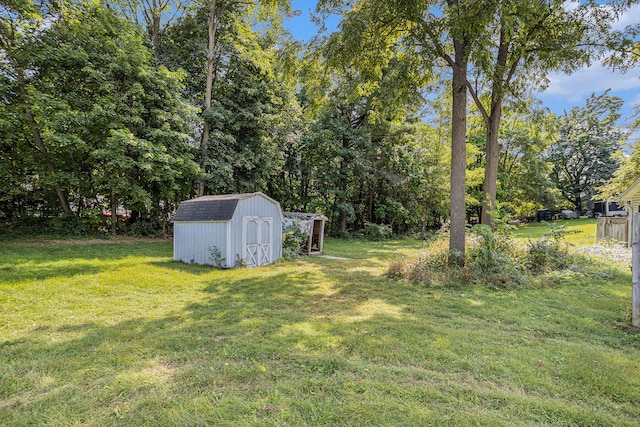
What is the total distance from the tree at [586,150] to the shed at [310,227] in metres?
30.2

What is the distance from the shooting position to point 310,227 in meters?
12.1

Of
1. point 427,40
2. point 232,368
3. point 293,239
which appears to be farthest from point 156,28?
point 232,368

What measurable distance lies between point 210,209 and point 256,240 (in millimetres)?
1607

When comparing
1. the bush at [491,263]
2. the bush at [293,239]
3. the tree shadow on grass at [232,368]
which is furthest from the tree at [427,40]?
the bush at [293,239]

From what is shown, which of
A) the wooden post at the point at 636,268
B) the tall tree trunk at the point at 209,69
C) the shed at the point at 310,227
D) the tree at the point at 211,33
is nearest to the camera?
the wooden post at the point at 636,268

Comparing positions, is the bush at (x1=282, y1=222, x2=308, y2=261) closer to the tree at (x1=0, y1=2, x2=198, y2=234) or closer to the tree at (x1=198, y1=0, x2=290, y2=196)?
the tree at (x1=0, y1=2, x2=198, y2=234)

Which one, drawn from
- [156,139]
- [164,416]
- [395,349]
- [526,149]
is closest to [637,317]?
[395,349]

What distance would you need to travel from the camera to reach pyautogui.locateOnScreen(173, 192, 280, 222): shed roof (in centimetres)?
836

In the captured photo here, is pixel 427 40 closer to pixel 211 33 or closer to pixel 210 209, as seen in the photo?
pixel 210 209

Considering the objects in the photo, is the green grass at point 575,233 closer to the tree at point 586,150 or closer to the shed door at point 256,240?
the shed door at point 256,240

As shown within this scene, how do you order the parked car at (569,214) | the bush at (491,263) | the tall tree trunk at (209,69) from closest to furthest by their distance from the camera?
the bush at (491,263), the tall tree trunk at (209,69), the parked car at (569,214)

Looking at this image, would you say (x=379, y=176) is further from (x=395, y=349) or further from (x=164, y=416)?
(x=164, y=416)

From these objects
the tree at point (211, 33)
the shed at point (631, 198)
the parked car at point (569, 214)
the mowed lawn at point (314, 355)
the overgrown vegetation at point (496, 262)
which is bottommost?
the mowed lawn at point (314, 355)

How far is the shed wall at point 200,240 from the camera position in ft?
27.4
